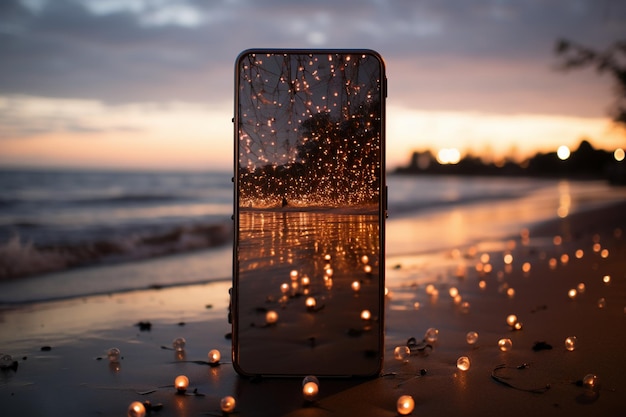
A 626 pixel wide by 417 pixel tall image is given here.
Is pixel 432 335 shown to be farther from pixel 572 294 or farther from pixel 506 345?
pixel 572 294

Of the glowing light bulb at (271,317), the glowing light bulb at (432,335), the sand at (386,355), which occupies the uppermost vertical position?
the glowing light bulb at (271,317)

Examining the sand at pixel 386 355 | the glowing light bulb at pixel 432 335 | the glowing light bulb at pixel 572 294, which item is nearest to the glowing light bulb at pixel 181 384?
the sand at pixel 386 355

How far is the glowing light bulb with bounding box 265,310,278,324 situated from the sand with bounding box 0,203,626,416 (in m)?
0.40

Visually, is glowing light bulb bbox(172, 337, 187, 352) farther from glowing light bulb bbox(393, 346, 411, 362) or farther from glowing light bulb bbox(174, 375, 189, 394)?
glowing light bulb bbox(393, 346, 411, 362)

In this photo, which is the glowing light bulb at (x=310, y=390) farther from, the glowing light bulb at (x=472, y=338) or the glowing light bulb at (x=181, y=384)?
the glowing light bulb at (x=472, y=338)

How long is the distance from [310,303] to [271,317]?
28cm

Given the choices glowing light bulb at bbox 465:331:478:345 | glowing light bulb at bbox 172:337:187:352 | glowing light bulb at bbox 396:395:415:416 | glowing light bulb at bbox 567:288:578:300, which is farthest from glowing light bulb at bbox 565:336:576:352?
glowing light bulb at bbox 172:337:187:352

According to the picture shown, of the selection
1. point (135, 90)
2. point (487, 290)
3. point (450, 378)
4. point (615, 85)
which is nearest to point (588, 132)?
point (615, 85)

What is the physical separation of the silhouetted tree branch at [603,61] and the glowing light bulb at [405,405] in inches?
461

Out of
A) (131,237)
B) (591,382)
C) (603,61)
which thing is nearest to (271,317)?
(591,382)

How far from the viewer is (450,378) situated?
3848mm

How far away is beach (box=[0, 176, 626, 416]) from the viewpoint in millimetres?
3457

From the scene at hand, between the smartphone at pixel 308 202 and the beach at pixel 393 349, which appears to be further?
the smartphone at pixel 308 202

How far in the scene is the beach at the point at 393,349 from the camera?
11.3ft
